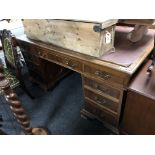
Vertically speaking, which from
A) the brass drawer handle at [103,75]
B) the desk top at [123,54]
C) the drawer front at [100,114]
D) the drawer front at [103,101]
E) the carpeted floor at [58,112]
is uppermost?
the desk top at [123,54]

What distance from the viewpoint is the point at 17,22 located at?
87.7 inches

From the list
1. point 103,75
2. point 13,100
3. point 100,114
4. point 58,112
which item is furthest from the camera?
point 58,112

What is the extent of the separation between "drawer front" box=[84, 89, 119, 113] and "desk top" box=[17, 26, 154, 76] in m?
0.34

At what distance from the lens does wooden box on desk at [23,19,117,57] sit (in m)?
1.06

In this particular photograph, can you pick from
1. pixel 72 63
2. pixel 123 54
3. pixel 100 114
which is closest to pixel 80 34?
pixel 72 63

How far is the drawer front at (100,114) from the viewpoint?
138 cm

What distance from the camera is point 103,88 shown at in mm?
1220

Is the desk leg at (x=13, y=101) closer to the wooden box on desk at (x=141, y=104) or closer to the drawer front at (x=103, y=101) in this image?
the drawer front at (x=103, y=101)

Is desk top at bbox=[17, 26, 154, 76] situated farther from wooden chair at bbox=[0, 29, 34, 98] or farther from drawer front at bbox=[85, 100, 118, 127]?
drawer front at bbox=[85, 100, 118, 127]

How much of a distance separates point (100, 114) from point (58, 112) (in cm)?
51

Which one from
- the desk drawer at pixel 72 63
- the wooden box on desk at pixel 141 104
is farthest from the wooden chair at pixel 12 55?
the wooden box on desk at pixel 141 104

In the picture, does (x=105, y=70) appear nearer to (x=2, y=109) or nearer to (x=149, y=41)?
(x=149, y=41)

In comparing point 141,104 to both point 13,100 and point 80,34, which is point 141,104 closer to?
point 80,34

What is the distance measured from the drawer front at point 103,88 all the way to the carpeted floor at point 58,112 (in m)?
0.49
